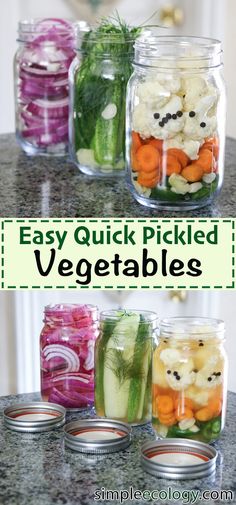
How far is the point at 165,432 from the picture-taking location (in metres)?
1.49

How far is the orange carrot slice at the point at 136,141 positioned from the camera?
132cm

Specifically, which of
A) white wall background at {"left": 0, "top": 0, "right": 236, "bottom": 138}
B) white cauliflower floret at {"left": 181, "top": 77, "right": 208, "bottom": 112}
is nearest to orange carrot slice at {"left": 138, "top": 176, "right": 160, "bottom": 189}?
white cauliflower floret at {"left": 181, "top": 77, "right": 208, "bottom": 112}

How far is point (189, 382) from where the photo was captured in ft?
4.77

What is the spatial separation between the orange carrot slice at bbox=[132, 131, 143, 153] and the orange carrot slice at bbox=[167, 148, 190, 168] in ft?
0.17

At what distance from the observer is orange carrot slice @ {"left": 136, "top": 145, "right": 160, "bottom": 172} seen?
1.30 meters

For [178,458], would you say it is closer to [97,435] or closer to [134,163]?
[97,435]

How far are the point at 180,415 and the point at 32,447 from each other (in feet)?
0.73

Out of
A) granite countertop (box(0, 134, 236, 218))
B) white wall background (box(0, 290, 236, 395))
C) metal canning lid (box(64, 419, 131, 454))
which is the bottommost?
white wall background (box(0, 290, 236, 395))

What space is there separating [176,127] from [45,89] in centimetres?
39

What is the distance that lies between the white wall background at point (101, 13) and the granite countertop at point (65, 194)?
0.77 m

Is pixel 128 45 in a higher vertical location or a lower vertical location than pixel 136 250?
higher

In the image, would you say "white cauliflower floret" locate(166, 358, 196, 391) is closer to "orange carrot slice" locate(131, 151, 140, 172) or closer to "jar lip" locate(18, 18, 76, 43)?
"orange carrot slice" locate(131, 151, 140, 172)

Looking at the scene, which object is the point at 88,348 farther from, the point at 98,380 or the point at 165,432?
the point at 165,432

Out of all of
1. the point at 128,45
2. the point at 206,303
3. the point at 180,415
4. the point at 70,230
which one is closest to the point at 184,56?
the point at 128,45
